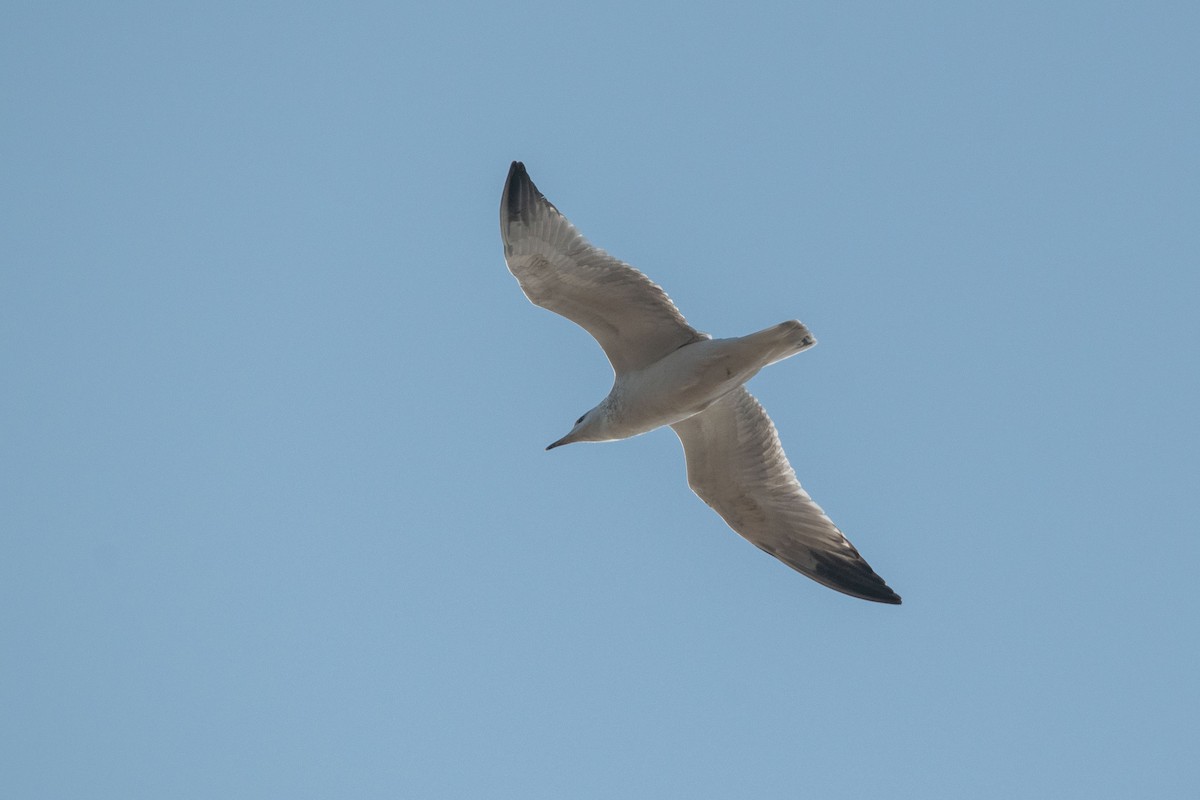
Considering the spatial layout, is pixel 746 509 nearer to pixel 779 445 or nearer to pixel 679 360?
pixel 779 445

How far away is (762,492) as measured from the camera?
1405 centimetres

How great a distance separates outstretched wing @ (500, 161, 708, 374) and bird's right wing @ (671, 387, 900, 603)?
0.98 meters

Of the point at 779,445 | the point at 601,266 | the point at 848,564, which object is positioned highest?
the point at 601,266

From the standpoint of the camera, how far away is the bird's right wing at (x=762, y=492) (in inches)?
546

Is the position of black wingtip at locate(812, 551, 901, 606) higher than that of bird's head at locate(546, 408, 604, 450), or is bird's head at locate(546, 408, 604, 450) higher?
bird's head at locate(546, 408, 604, 450)

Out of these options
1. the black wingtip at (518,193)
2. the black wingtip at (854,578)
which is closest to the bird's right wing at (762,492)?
the black wingtip at (854,578)

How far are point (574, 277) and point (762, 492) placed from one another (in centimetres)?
286

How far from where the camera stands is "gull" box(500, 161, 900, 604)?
Result: 1281cm

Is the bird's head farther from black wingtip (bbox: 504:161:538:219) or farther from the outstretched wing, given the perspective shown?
black wingtip (bbox: 504:161:538:219)

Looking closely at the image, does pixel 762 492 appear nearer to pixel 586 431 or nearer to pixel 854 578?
pixel 854 578

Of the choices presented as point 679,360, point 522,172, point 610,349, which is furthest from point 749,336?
point 522,172

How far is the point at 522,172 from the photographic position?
42.9ft

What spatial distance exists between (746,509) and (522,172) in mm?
3847

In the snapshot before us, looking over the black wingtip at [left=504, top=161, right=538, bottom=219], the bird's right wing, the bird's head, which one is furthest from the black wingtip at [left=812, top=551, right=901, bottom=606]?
the black wingtip at [left=504, top=161, right=538, bottom=219]
